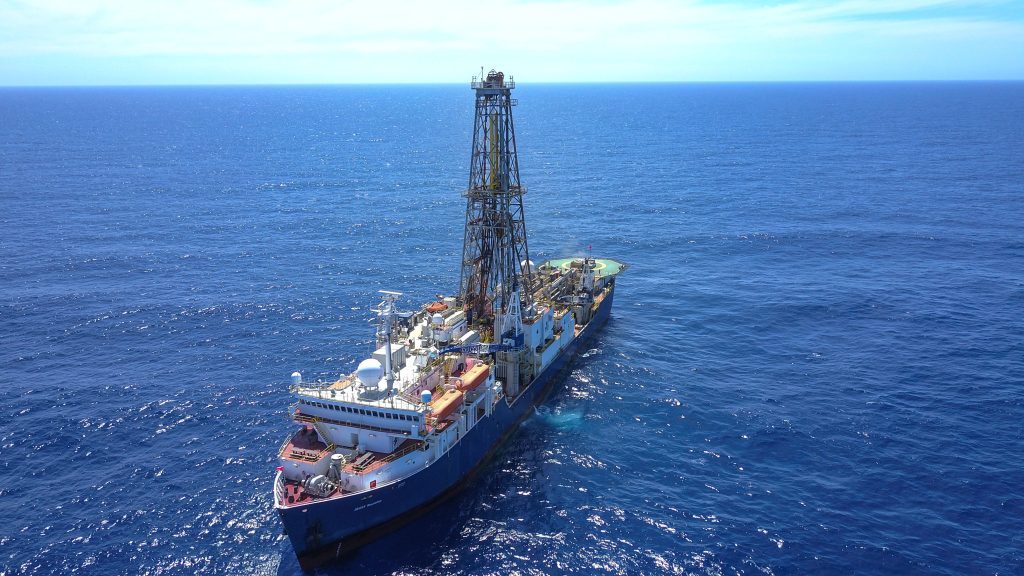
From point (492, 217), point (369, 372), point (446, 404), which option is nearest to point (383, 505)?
point (446, 404)

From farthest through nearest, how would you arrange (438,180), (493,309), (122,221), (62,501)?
(438,180), (122,221), (493,309), (62,501)

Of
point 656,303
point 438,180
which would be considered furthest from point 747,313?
point 438,180

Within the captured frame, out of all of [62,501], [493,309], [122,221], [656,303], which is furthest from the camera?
[122,221]

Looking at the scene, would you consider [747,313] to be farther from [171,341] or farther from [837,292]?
[171,341]

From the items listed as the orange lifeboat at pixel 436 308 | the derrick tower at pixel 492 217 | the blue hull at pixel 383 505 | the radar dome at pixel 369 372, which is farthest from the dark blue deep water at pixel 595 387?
the derrick tower at pixel 492 217

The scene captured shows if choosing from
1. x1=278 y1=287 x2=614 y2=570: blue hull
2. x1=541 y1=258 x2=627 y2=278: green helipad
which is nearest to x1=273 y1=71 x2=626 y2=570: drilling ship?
x1=278 y1=287 x2=614 y2=570: blue hull

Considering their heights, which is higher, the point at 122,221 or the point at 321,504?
the point at 122,221
